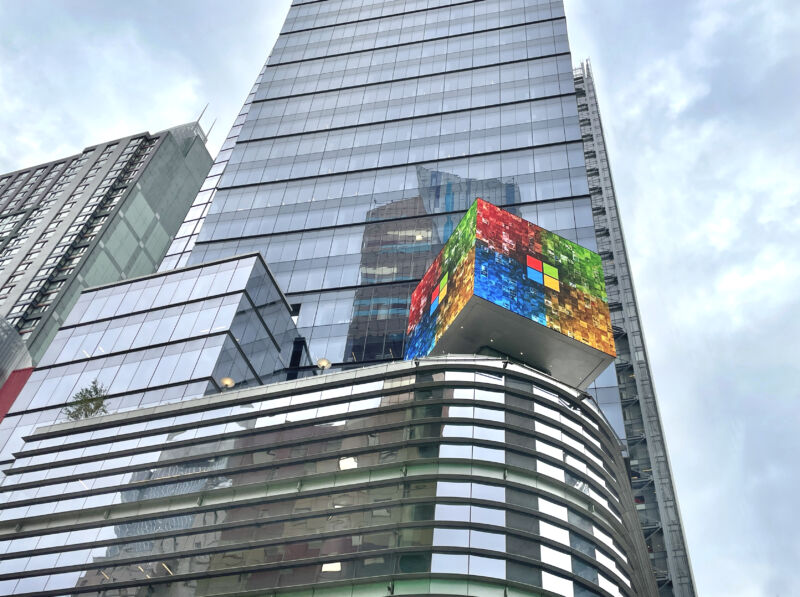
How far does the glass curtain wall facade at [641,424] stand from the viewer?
165 feet

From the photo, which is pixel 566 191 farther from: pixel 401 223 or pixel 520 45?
pixel 520 45

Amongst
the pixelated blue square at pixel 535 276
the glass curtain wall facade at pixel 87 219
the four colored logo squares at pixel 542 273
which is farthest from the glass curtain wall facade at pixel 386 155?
the glass curtain wall facade at pixel 87 219

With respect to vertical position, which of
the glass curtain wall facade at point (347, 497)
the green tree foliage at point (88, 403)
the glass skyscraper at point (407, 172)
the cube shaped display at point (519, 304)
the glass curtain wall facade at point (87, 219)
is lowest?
the glass curtain wall facade at point (347, 497)

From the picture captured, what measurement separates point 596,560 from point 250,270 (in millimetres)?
31156

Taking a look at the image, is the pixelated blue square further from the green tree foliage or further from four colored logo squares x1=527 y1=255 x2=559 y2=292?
the green tree foliage

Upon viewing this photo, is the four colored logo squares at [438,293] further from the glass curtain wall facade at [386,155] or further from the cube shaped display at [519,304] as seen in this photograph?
the glass curtain wall facade at [386,155]

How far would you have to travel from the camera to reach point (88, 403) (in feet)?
163

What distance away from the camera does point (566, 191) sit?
71.0 m

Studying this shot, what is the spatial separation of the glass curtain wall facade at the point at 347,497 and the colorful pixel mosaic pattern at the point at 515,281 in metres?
4.67

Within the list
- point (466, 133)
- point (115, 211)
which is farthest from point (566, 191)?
point (115, 211)

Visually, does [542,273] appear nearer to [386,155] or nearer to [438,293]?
[438,293]

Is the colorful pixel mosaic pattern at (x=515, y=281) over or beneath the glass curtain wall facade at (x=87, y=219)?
beneath

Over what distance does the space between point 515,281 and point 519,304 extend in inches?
74.3

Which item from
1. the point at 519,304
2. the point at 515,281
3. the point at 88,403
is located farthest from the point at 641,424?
the point at 88,403
